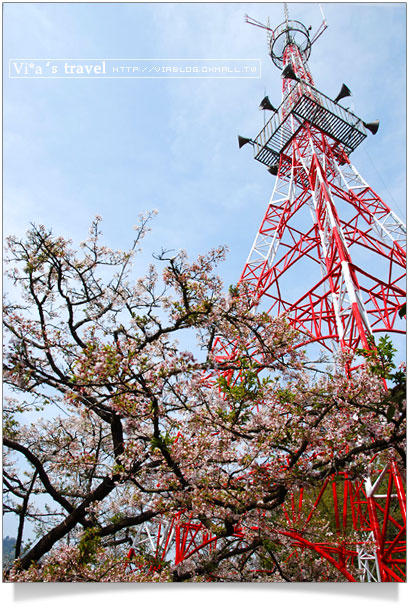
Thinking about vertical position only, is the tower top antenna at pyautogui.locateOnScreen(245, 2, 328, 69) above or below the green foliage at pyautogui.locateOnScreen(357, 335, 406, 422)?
above

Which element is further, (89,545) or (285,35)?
(285,35)

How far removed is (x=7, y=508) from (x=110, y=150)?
3.30m

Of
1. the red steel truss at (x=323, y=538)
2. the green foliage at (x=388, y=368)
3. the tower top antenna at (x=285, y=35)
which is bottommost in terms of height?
the red steel truss at (x=323, y=538)

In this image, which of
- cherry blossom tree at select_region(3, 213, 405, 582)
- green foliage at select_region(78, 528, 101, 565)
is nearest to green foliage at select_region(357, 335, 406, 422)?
cherry blossom tree at select_region(3, 213, 405, 582)

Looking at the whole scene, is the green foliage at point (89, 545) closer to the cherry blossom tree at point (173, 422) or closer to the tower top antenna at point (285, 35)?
the cherry blossom tree at point (173, 422)

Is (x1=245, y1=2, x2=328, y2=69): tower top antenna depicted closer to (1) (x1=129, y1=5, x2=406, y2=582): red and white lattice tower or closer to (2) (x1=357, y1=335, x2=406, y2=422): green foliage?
(1) (x1=129, y1=5, x2=406, y2=582): red and white lattice tower

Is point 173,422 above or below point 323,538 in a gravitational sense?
above

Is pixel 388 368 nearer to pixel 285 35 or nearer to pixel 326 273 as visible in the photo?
pixel 326 273

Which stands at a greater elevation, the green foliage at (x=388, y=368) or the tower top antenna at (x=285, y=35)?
the tower top antenna at (x=285, y=35)

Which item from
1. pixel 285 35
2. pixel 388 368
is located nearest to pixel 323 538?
pixel 388 368

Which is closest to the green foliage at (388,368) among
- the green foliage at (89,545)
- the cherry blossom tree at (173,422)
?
the cherry blossom tree at (173,422)

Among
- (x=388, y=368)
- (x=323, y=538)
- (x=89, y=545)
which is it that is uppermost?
(x=388, y=368)

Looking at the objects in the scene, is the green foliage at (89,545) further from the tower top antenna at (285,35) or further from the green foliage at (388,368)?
the tower top antenna at (285,35)

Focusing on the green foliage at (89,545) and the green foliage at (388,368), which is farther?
the green foliage at (89,545)
